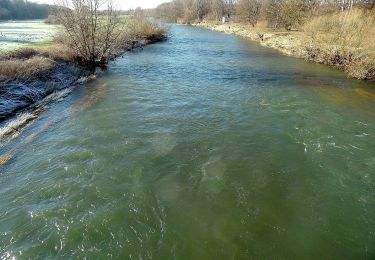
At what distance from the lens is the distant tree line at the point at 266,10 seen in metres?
46.1

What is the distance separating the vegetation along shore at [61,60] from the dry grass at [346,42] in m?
19.0

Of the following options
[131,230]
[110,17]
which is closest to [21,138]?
[131,230]

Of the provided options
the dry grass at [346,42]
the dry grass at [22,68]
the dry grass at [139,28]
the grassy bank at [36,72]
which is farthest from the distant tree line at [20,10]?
the dry grass at [346,42]

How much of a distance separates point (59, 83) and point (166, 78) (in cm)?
724

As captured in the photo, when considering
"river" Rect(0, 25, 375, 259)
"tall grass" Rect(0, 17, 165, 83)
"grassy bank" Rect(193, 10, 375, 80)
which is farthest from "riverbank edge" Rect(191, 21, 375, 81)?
"tall grass" Rect(0, 17, 165, 83)

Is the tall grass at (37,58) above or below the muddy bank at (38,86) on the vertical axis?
above

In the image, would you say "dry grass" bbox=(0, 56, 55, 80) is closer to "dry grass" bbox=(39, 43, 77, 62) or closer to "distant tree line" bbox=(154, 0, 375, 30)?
"dry grass" bbox=(39, 43, 77, 62)

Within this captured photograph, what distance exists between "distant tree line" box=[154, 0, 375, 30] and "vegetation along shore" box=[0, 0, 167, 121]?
2826 cm

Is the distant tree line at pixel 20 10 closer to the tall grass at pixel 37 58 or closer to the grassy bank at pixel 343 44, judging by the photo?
the tall grass at pixel 37 58

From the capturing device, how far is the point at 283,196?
891 cm

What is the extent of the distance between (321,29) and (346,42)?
17.8 feet

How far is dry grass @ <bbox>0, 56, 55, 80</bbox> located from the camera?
17.4m

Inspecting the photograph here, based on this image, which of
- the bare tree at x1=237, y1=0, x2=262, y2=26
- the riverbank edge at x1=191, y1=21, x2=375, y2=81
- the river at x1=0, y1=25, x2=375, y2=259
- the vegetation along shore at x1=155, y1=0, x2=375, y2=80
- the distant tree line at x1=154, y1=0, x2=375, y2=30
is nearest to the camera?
the river at x1=0, y1=25, x2=375, y2=259

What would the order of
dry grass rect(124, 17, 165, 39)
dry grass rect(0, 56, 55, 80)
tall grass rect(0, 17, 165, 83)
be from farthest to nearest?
dry grass rect(124, 17, 165, 39) → tall grass rect(0, 17, 165, 83) → dry grass rect(0, 56, 55, 80)
